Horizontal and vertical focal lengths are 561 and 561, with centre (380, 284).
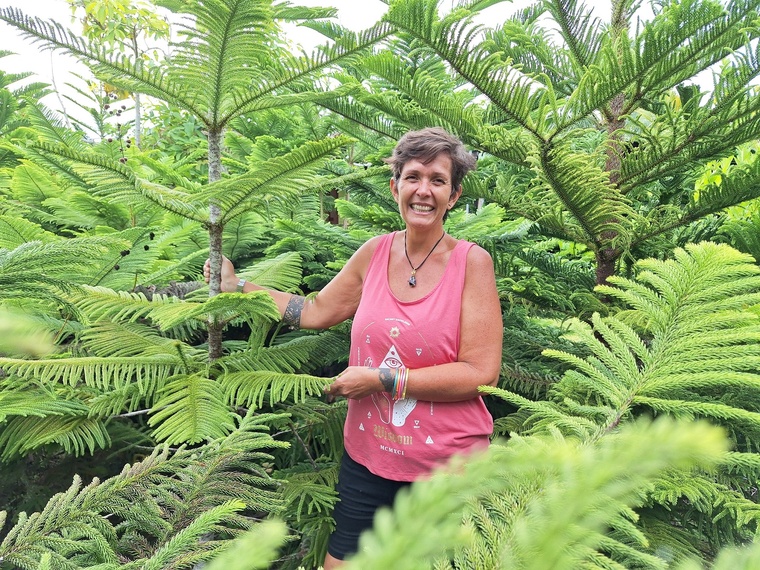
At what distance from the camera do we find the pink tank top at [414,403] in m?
1.83

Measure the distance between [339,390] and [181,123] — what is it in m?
4.38

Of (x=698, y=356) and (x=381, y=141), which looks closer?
(x=698, y=356)

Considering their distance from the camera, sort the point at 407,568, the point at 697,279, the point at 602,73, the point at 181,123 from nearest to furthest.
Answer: the point at 407,568 → the point at 697,279 → the point at 602,73 → the point at 181,123

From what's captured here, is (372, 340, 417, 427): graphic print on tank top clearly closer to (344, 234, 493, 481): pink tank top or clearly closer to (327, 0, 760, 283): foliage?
(344, 234, 493, 481): pink tank top

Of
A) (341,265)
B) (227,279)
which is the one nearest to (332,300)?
(341,265)

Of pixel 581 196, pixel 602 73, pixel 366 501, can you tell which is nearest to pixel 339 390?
pixel 366 501

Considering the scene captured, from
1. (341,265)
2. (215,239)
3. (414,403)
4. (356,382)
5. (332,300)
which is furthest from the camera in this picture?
(341,265)

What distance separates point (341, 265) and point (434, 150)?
68 cm

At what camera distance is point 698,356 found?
118cm

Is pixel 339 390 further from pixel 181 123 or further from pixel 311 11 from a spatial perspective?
pixel 181 123

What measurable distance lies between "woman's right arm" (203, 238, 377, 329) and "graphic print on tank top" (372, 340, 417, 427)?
1.19ft

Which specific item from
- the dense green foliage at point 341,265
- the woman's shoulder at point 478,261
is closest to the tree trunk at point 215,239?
the dense green foliage at point 341,265

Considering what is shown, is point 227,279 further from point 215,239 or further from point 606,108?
point 606,108

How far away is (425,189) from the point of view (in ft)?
6.25
